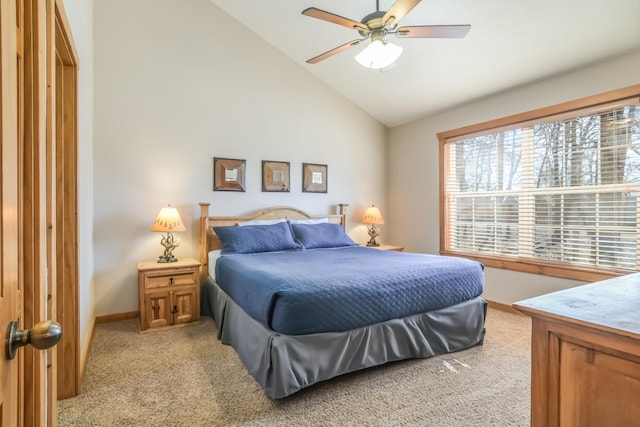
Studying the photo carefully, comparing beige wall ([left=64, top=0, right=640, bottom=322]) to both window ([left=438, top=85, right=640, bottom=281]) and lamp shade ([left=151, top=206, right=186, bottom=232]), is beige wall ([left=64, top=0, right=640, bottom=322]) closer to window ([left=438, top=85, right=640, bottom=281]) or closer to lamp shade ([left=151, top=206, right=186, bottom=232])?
window ([left=438, top=85, right=640, bottom=281])

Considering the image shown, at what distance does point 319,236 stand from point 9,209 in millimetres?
3272

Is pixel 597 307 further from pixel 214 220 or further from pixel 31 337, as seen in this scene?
pixel 214 220

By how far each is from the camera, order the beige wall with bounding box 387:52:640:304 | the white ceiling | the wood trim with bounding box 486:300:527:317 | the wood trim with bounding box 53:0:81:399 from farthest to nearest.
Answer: the wood trim with bounding box 486:300:527:317
the beige wall with bounding box 387:52:640:304
the white ceiling
the wood trim with bounding box 53:0:81:399

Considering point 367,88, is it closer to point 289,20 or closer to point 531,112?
point 289,20

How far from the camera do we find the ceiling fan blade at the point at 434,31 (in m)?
2.16

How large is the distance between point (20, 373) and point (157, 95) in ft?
11.1

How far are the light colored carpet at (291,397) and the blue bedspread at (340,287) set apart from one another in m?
0.40

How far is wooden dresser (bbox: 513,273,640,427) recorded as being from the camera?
0.90m

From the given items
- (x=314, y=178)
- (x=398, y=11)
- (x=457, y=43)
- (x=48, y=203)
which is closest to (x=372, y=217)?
(x=314, y=178)

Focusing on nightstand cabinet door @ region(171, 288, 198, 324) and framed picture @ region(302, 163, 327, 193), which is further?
framed picture @ region(302, 163, 327, 193)

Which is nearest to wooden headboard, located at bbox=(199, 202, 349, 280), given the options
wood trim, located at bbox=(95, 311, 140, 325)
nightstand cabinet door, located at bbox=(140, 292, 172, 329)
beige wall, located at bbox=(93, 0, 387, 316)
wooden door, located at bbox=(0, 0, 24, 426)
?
beige wall, located at bbox=(93, 0, 387, 316)

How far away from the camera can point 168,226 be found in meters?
3.17

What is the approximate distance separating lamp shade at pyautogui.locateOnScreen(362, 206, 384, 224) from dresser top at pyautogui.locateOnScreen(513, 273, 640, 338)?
3267mm

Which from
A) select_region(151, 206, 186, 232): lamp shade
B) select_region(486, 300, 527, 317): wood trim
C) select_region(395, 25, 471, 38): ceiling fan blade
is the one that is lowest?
select_region(486, 300, 527, 317): wood trim
